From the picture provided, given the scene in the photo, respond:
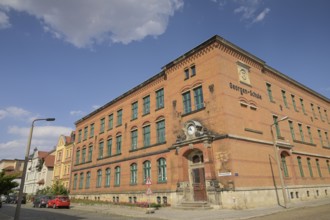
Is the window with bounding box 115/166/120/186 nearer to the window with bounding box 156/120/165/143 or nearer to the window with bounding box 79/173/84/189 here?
the window with bounding box 156/120/165/143

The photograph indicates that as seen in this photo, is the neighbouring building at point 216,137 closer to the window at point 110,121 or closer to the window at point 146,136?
the window at point 146,136

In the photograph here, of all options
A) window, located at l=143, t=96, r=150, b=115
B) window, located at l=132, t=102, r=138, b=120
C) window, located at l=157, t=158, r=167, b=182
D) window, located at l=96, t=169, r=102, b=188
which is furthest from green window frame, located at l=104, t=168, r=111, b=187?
window, located at l=157, t=158, r=167, b=182

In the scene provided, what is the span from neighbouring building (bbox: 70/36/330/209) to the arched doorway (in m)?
0.08

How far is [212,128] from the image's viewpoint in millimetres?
19719

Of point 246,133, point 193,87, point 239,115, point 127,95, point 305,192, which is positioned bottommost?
point 305,192

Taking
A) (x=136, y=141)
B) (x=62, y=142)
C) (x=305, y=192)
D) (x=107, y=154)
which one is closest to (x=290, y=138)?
(x=305, y=192)

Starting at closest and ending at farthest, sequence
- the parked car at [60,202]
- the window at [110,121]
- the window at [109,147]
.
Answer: the parked car at [60,202], the window at [109,147], the window at [110,121]

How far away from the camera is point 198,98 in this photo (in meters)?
21.7

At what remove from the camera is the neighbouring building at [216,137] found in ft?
62.4

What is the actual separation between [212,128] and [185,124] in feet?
8.32

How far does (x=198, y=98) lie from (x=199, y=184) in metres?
7.16

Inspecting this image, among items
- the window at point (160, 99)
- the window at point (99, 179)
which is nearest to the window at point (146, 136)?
the window at point (160, 99)

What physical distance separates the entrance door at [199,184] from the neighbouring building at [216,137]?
75mm

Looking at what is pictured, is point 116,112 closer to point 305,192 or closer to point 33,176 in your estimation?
point 305,192
